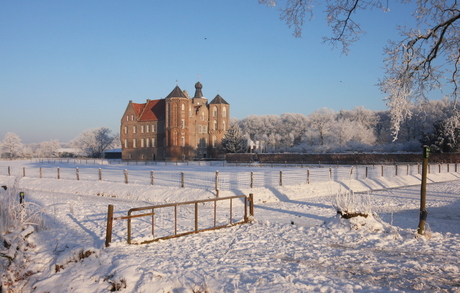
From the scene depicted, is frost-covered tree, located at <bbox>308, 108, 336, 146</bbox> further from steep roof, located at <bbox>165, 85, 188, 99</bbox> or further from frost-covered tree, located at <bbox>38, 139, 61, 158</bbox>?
frost-covered tree, located at <bbox>38, 139, 61, 158</bbox>

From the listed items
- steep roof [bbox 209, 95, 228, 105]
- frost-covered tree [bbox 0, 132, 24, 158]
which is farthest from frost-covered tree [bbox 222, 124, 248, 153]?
frost-covered tree [bbox 0, 132, 24, 158]

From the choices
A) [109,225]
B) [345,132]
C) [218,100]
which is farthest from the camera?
[345,132]

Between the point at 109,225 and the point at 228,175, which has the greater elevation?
the point at 109,225

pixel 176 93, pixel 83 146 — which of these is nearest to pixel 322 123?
pixel 176 93

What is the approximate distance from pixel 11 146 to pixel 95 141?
77.3 feet

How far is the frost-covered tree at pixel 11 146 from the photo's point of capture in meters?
107

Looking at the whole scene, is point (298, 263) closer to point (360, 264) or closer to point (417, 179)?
point (360, 264)

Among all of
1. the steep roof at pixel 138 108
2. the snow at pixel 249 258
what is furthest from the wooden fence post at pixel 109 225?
the steep roof at pixel 138 108

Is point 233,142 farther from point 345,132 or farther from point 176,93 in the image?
point 345,132

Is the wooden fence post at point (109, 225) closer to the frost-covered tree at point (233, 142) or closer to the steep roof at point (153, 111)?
the frost-covered tree at point (233, 142)

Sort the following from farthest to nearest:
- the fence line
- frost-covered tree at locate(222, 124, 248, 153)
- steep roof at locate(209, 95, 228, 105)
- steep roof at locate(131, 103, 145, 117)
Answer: steep roof at locate(131, 103, 145, 117) → steep roof at locate(209, 95, 228, 105) → frost-covered tree at locate(222, 124, 248, 153) → the fence line

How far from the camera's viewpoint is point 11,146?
108m

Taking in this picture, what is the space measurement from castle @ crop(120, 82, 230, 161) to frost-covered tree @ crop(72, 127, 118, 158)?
1232 inches

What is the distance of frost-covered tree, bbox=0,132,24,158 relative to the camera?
107375 mm
